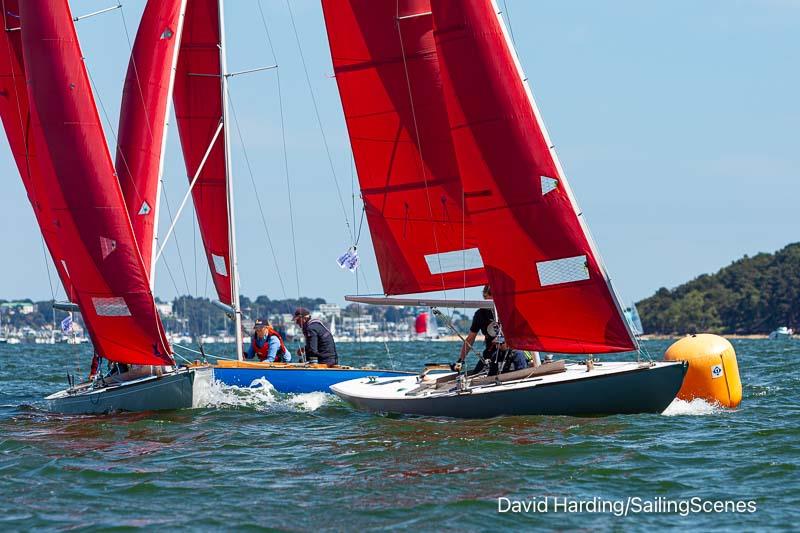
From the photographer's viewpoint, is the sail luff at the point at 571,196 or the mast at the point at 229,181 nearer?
the sail luff at the point at 571,196

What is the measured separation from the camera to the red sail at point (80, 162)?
56.4ft

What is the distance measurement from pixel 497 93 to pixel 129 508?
6980mm

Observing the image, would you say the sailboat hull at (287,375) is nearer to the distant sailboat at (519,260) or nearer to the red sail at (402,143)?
the red sail at (402,143)

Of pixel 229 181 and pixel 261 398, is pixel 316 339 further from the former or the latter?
pixel 229 181

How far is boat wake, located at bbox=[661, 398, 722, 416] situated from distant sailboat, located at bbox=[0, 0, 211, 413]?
623 centimetres

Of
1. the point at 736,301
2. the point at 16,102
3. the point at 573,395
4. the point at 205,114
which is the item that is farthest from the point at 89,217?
the point at 736,301

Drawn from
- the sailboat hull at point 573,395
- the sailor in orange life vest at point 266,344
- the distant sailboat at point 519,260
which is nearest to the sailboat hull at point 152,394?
the distant sailboat at point 519,260

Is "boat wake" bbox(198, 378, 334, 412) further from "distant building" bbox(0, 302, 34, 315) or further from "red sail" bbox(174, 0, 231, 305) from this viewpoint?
"distant building" bbox(0, 302, 34, 315)

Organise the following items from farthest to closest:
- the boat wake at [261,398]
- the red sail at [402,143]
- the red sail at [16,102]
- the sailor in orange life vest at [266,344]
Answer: the sailor in orange life vest at [266,344]
the red sail at [16,102]
the red sail at [402,143]
the boat wake at [261,398]

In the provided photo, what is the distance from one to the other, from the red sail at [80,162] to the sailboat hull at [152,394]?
14.7 inches

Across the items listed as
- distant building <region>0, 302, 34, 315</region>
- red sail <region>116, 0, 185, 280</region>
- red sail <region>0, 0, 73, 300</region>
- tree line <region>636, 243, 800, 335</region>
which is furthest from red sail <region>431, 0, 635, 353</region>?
distant building <region>0, 302, 34, 315</region>

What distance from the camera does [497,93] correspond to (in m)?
15.4

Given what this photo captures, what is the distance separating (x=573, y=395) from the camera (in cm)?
1499

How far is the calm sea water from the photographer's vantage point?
1052 cm
